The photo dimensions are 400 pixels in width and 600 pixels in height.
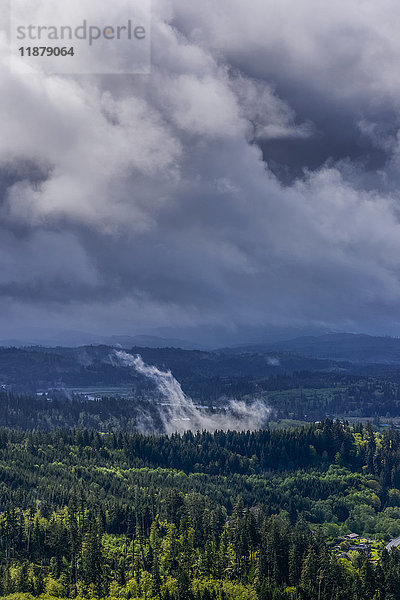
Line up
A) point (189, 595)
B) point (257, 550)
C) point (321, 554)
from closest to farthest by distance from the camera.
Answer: point (189, 595) < point (321, 554) < point (257, 550)

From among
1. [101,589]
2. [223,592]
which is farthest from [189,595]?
[101,589]

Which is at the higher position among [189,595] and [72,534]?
[72,534]

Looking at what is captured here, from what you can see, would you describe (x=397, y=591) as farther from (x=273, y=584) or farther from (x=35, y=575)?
(x=35, y=575)

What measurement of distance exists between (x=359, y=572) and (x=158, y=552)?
59.6 metres

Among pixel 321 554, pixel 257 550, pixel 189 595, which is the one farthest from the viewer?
pixel 257 550

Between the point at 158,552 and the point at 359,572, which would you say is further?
the point at 158,552

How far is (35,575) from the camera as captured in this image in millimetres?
175125

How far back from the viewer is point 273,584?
17725cm

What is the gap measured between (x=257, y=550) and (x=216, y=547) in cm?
1277

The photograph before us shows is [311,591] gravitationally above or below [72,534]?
below

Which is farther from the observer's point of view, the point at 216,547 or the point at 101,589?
the point at 216,547

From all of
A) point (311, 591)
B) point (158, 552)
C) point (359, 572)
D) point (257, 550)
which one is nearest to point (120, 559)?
point (158, 552)

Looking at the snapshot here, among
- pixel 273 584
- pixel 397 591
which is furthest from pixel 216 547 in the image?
pixel 397 591

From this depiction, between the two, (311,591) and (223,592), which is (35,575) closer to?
(223,592)
